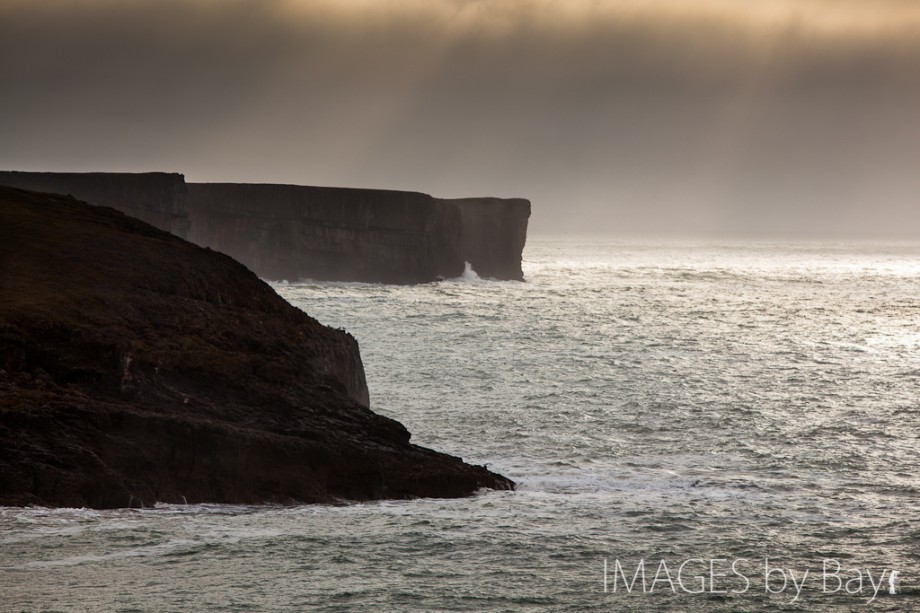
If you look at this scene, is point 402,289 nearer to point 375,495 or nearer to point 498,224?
point 498,224

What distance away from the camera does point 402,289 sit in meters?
92.1

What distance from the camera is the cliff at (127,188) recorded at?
233ft

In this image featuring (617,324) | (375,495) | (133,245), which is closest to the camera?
(375,495)

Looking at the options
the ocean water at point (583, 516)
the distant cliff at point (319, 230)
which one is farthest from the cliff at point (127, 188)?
the ocean water at point (583, 516)

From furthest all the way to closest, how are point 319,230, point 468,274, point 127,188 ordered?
point 468,274 < point 319,230 < point 127,188

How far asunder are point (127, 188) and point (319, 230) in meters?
29.4

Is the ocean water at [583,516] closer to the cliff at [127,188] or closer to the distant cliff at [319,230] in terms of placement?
the cliff at [127,188]

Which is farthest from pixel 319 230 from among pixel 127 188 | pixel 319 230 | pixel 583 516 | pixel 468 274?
pixel 583 516

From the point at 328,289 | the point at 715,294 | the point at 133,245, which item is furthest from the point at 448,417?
the point at 715,294

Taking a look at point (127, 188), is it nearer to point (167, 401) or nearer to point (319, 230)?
point (319, 230)

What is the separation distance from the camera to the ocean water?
15.2 meters

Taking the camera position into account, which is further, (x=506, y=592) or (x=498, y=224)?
(x=498, y=224)

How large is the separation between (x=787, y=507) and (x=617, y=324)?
41203 millimetres

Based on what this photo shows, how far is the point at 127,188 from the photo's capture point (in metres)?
72.1
